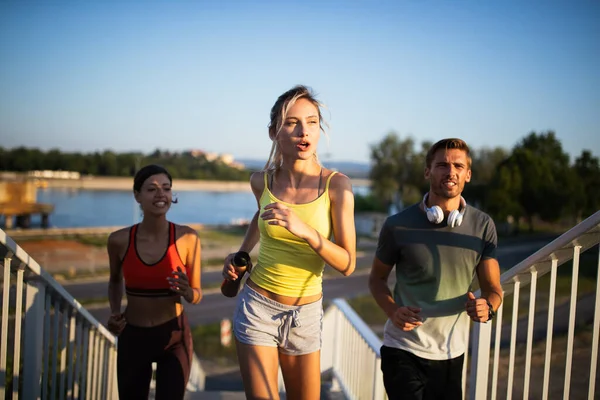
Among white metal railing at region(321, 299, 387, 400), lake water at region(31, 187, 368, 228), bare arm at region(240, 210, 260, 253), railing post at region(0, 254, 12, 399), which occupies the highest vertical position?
bare arm at region(240, 210, 260, 253)

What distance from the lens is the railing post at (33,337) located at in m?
2.18

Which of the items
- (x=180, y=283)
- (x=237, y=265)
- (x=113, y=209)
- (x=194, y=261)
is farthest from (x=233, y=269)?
(x=113, y=209)

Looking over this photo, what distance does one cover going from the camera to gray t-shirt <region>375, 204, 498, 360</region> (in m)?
2.10

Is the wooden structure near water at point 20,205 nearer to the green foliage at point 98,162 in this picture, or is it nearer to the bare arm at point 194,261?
the green foliage at point 98,162

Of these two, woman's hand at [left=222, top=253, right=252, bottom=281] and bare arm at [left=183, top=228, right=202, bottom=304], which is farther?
bare arm at [left=183, top=228, right=202, bottom=304]

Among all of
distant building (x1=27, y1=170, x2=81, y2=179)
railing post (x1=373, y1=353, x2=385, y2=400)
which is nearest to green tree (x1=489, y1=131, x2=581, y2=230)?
railing post (x1=373, y1=353, x2=385, y2=400)

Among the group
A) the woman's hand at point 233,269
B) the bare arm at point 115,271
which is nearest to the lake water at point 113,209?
the bare arm at point 115,271

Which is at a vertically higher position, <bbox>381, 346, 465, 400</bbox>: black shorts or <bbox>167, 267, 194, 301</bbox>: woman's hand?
<bbox>167, 267, 194, 301</bbox>: woman's hand

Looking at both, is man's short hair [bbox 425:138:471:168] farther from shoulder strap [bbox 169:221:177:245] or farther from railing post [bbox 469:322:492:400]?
shoulder strap [bbox 169:221:177:245]

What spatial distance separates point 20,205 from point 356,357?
148 ft

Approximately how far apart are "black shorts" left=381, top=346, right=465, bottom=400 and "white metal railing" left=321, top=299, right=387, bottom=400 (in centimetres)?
104

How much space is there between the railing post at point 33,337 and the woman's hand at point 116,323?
384 millimetres

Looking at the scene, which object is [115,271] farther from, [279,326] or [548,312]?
[548,312]

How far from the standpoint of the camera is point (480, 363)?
→ 2244mm
